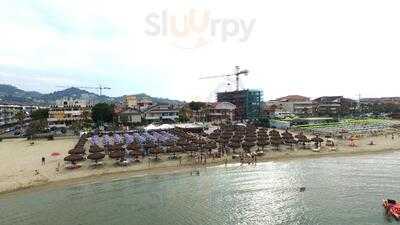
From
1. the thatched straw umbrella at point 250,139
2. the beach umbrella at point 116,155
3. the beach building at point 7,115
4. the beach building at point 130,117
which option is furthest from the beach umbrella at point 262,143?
the beach building at point 7,115

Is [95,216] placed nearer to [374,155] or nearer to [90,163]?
[90,163]

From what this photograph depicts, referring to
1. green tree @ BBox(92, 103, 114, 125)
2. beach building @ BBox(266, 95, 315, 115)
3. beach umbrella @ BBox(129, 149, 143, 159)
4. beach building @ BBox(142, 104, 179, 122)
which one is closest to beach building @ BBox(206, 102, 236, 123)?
beach building @ BBox(142, 104, 179, 122)

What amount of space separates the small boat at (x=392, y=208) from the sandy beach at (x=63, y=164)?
28089 millimetres

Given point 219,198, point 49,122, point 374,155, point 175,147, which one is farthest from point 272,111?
point 219,198

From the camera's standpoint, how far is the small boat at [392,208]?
3667 cm

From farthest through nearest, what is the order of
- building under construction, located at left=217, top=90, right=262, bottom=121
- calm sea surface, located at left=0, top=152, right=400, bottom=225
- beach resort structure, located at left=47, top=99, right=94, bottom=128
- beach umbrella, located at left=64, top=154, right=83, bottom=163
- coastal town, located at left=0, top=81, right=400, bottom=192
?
building under construction, located at left=217, top=90, right=262, bottom=121
beach resort structure, located at left=47, top=99, right=94, bottom=128
coastal town, located at left=0, top=81, right=400, bottom=192
beach umbrella, located at left=64, top=154, right=83, bottom=163
calm sea surface, located at left=0, top=152, right=400, bottom=225

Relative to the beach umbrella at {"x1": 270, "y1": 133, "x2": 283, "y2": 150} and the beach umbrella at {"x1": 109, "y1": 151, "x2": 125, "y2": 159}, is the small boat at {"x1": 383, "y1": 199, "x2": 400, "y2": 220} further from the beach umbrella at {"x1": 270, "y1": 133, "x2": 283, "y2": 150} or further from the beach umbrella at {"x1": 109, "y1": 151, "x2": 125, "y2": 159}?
the beach umbrella at {"x1": 109, "y1": 151, "x2": 125, "y2": 159}

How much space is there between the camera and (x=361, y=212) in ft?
126

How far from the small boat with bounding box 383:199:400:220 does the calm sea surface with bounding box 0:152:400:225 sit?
27.2 inches

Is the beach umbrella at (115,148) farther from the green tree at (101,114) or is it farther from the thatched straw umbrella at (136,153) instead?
the green tree at (101,114)

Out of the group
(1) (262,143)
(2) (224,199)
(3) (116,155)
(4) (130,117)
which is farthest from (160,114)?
(2) (224,199)

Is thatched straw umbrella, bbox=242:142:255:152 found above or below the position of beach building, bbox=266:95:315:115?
below

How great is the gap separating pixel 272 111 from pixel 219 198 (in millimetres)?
128738

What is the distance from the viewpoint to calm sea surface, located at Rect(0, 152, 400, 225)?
38.0m
